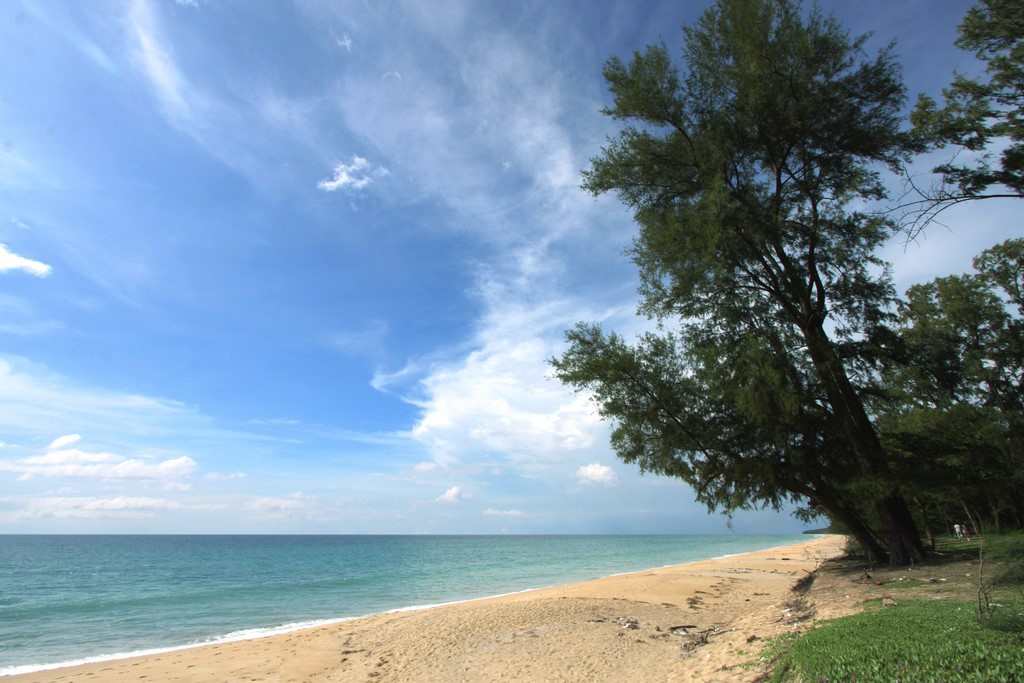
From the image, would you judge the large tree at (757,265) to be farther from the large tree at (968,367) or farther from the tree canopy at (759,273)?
the large tree at (968,367)

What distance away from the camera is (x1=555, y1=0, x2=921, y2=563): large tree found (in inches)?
548

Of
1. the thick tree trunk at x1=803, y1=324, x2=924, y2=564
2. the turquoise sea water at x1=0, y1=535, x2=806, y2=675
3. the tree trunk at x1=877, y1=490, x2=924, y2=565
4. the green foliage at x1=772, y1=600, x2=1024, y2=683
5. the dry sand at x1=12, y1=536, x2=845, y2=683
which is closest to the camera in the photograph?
the green foliage at x1=772, y1=600, x2=1024, y2=683

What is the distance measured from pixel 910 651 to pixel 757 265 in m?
11.3

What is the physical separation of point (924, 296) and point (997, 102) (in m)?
21.5

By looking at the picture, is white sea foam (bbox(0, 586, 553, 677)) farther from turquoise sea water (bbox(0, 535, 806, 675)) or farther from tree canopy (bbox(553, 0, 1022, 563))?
tree canopy (bbox(553, 0, 1022, 563))

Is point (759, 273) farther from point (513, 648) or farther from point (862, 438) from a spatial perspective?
point (513, 648)

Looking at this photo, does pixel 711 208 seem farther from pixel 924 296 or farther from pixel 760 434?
pixel 924 296

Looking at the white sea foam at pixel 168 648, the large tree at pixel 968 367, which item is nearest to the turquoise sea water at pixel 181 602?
the white sea foam at pixel 168 648

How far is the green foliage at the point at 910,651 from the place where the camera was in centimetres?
484

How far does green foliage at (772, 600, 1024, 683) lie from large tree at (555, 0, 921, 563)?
6365mm

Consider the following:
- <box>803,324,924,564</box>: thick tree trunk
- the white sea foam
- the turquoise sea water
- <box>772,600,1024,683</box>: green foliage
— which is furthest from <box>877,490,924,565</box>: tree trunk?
the turquoise sea water

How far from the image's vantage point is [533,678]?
32.6 ft

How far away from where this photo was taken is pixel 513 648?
40.5 feet

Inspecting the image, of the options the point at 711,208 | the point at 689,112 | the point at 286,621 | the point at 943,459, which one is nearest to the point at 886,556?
the point at 943,459
